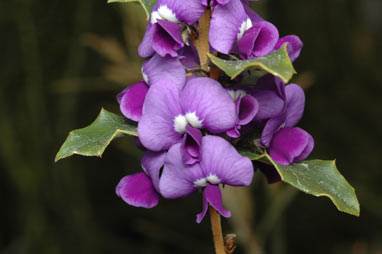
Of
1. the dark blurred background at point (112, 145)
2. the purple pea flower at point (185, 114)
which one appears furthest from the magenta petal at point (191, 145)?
the dark blurred background at point (112, 145)

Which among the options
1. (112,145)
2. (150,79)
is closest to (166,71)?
(150,79)

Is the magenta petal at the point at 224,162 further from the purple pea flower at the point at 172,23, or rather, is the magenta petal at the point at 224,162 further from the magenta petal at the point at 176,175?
→ the purple pea flower at the point at 172,23

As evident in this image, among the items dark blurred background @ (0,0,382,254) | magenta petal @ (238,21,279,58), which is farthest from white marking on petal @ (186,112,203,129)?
dark blurred background @ (0,0,382,254)

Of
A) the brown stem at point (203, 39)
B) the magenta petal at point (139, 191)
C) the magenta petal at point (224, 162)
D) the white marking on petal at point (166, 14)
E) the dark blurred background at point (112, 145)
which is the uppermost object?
the white marking on petal at point (166, 14)

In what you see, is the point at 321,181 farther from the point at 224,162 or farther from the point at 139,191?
the point at 139,191

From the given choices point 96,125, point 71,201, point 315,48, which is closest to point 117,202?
point 71,201

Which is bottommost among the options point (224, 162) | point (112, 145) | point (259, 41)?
point (112, 145)
